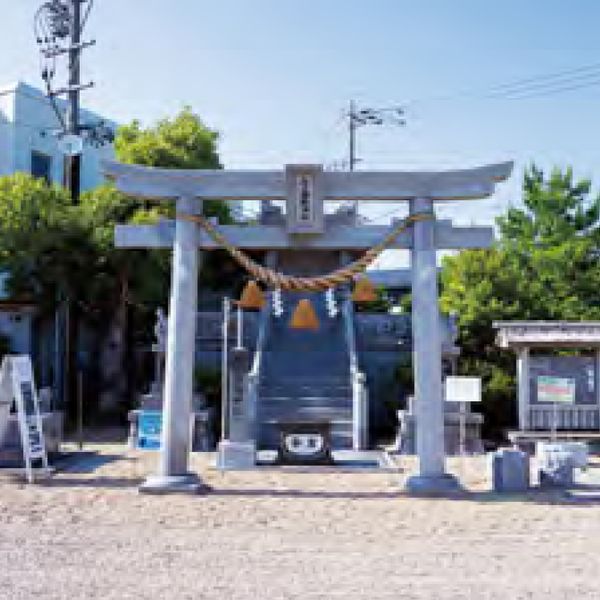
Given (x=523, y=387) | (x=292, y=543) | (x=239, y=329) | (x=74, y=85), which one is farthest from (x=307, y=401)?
(x=74, y=85)

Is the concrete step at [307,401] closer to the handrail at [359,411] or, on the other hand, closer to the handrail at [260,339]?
the handrail at [359,411]

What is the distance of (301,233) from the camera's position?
11227 mm

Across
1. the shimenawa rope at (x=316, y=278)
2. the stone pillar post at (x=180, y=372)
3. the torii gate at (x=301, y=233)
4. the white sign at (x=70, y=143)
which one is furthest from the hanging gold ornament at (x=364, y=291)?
the white sign at (x=70, y=143)

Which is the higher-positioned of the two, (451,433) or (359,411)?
(359,411)

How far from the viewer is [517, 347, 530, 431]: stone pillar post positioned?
17078 mm

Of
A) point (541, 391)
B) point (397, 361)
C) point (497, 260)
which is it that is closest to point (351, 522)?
point (541, 391)

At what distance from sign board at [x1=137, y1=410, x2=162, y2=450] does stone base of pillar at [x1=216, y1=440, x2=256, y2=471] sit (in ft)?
8.06

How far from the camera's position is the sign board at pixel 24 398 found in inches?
476

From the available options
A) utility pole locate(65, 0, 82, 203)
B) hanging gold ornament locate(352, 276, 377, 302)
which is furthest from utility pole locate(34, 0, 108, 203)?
hanging gold ornament locate(352, 276, 377, 302)

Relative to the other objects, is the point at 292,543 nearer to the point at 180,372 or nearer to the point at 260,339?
the point at 180,372

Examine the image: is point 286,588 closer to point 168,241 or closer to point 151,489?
point 151,489

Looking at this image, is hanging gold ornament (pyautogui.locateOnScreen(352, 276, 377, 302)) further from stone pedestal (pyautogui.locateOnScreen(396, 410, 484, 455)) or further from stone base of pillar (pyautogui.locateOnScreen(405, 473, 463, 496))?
stone pedestal (pyautogui.locateOnScreen(396, 410, 484, 455))

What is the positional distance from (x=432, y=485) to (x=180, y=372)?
3.87 meters

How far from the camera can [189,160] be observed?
74.8ft
